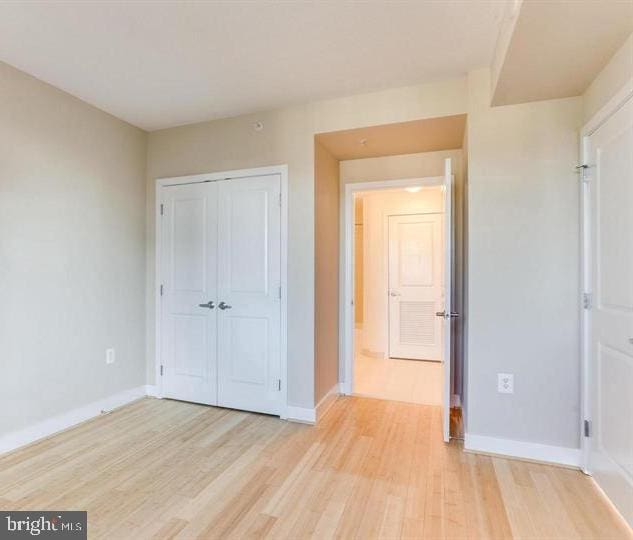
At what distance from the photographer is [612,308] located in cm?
185

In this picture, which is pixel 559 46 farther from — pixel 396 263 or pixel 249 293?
pixel 396 263

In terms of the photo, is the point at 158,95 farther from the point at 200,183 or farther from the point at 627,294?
the point at 627,294

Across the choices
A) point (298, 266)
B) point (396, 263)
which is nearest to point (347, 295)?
point (298, 266)

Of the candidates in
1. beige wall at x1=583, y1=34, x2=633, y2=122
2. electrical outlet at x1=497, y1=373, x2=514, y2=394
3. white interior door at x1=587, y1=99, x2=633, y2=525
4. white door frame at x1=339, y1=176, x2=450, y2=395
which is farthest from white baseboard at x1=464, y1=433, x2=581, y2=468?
beige wall at x1=583, y1=34, x2=633, y2=122

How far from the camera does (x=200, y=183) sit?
3.22 meters

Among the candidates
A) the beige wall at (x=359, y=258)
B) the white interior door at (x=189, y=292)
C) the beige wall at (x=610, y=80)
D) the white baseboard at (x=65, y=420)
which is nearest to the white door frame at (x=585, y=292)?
the beige wall at (x=610, y=80)

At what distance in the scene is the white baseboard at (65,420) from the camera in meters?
2.36

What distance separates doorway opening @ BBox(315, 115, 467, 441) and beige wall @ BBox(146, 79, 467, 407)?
85 mm

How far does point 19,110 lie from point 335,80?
2131 mm

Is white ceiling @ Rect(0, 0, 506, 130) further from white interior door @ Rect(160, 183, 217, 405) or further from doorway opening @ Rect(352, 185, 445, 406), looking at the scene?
doorway opening @ Rect(352, 185, 445, 406)

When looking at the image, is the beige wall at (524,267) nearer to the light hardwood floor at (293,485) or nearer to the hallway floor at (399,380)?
the light hardwood floor at (293,485)

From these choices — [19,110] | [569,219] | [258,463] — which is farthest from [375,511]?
[19,110]

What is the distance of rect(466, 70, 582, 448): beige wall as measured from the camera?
2209mm

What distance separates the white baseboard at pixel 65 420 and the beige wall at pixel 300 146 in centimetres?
152
